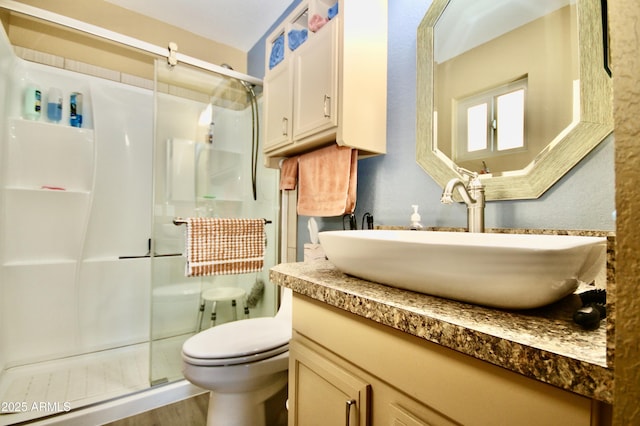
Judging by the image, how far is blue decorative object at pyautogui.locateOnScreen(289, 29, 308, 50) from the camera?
53.0 inches

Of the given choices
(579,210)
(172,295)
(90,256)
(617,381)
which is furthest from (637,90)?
(90,256)

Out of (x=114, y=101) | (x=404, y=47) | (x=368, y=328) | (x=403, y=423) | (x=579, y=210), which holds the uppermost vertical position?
(x=114, y=101)

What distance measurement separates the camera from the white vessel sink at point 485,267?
415 mm

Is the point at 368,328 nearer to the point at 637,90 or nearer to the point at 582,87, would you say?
the point at 637,90

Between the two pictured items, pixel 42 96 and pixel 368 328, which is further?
pixel 42 96

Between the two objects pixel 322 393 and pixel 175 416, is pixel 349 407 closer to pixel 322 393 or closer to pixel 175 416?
pixel 322 393

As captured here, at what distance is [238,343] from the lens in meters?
1.14

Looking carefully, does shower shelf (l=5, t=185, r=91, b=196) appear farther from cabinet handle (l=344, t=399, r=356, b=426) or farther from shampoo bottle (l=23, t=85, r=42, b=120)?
cabinet handle (l=344, t=399, r=356, b=426)

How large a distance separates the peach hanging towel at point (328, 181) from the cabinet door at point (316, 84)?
0.13m

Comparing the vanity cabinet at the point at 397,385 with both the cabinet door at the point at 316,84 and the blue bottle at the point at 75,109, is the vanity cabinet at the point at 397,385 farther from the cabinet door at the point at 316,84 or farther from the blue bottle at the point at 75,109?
the blue bottle at the point at 75,109

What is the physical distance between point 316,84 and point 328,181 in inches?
15.9

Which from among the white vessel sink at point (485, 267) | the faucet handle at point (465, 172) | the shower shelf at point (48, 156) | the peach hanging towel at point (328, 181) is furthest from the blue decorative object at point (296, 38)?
the shower shelf at point (48, 156)

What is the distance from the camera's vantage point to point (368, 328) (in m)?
0.57

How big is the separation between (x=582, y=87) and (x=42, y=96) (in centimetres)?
280
